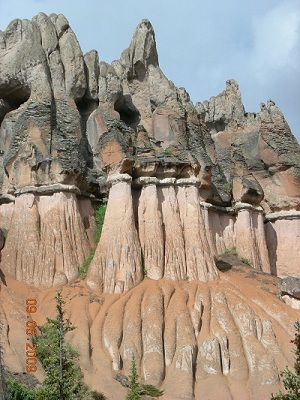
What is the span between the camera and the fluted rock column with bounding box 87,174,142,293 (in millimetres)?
24906

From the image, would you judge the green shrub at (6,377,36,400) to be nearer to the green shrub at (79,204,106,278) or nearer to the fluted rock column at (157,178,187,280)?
the green shrub at (79,204,106,278)

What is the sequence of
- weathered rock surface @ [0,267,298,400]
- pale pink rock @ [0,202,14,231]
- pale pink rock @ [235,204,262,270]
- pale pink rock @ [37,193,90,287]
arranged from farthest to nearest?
pale pink rock @ [235,204,262,270]
pale pink rock @ [0,202,14,231]
pale pink rock @ [37,193,90,287]
weathered rock surface @ [0,267,298,400]

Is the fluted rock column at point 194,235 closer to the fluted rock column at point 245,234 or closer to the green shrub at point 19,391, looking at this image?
the fluted rock column at point 245,234

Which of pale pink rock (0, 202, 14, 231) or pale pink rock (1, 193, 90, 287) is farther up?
pale pink rock (0, 202, 14, 231)

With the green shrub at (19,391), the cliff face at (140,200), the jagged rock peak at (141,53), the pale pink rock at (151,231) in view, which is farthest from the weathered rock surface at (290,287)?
the jagged rock peak at (141,53)

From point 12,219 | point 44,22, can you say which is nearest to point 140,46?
point 44,22

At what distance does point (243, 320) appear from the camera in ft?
76.3

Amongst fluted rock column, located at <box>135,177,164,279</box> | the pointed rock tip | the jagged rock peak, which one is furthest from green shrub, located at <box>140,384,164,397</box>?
the pointed rock tip

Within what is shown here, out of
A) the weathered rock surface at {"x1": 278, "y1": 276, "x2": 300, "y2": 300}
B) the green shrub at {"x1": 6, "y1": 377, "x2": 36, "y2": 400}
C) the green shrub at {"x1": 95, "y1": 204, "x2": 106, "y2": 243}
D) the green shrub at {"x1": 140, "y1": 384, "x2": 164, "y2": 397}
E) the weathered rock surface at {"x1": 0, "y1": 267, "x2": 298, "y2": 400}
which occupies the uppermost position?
the green shrub at {"x1": 95, "y1": 204, "x2": 106, "y2": 243}

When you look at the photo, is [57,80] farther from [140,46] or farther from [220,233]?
[220,233]

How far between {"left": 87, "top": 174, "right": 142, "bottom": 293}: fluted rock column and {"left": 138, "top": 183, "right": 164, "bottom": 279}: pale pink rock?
1.55 feet

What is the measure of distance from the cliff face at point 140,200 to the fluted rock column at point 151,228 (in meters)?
0.05

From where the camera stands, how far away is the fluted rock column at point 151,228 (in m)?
25.9

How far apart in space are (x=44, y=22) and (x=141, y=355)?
1908cm
